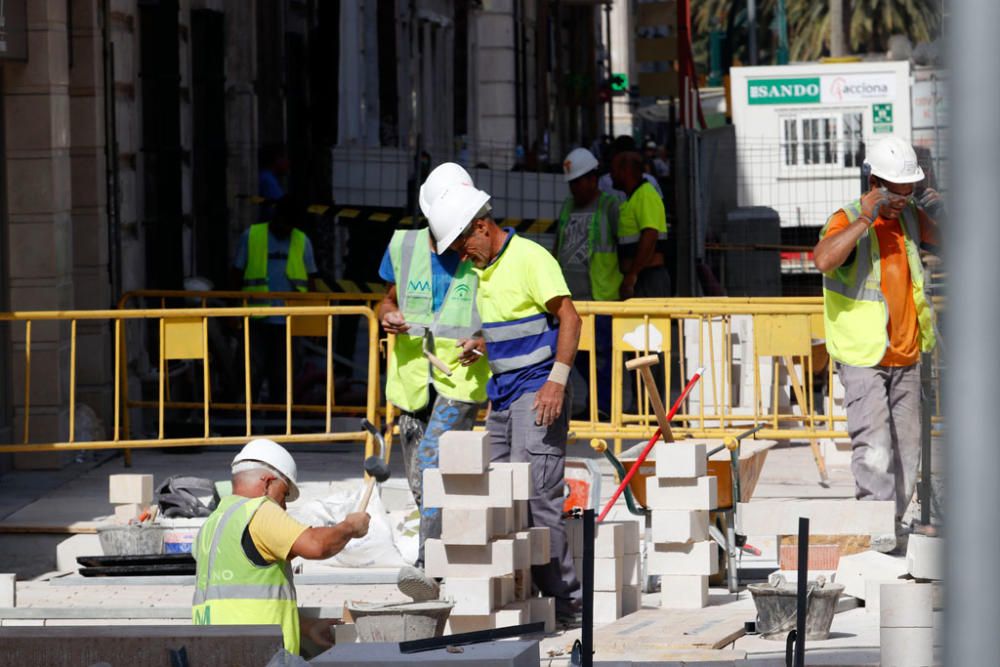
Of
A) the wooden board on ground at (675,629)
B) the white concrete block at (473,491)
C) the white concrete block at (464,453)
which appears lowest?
the wooden board on ground at (675,629)

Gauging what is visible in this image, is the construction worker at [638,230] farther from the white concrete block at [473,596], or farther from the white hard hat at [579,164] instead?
the white concrete block at [473,596]

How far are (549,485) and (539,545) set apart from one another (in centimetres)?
33

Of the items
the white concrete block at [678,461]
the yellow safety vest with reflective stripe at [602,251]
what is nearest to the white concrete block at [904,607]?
the white concrete block at [678,461]

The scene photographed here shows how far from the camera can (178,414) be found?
14.2 meters

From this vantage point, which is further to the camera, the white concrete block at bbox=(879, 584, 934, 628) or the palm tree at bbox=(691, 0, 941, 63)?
the palm tree at bbox=(691, 0, 941, 63)

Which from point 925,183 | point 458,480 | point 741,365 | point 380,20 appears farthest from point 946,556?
point 380,20

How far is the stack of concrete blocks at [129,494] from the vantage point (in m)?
9.27

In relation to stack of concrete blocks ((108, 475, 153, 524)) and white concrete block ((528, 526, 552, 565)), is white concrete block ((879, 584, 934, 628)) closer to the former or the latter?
white concrete block ((528, 526, 552, 565))

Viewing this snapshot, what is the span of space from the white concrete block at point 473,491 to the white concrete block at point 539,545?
25 cm

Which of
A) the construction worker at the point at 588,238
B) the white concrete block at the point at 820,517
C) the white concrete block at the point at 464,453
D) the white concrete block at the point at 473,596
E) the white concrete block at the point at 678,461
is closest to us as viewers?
the white concrete block at the point at 473,596

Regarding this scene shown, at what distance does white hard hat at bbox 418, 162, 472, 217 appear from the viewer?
7969 millimetres

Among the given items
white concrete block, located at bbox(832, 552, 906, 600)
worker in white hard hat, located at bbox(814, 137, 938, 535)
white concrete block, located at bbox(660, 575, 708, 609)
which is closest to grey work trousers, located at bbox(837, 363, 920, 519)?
worker in white hard hat, located at bbox(814, 137, 938, 535)

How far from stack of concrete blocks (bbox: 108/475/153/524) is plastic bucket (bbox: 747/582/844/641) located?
3.42 m

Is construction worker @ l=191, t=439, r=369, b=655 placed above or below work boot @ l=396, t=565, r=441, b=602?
above
